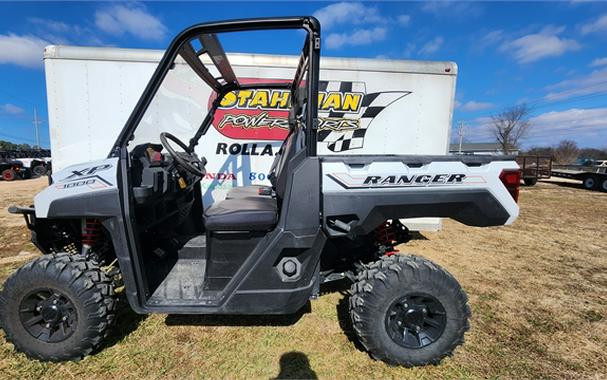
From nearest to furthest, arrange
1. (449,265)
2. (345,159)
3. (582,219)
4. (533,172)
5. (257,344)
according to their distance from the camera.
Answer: (345,159) < (257,344) < (449,265) < (582,219) < (533,172)

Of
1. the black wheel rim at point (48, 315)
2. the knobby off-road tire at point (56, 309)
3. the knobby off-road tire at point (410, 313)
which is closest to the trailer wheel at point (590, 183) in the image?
the knobby off-road tire at point (410, 313)

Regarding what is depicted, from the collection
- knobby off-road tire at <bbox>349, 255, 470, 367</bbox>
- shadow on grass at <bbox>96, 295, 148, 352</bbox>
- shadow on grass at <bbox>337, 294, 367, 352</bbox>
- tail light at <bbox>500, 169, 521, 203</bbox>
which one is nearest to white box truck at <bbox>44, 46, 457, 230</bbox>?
shadow on grass at <bbox>96, 295, 148, 352</bbox>

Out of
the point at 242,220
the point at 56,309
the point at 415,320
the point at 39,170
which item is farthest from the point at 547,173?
the point at 39,170

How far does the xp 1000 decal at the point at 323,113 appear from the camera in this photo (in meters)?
4.26

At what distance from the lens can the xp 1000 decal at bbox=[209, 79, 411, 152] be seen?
4.26 metres

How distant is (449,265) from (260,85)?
136 inches

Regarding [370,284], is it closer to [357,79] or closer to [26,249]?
[357,79]

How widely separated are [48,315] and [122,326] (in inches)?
25.4

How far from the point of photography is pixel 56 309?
2203 millimetres

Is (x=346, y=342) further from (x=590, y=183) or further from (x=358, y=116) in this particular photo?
(x=590, y=183)

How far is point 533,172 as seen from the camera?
15.0 meters

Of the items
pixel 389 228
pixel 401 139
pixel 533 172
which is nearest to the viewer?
pixel 389 228

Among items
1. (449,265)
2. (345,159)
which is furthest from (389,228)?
(449,265)

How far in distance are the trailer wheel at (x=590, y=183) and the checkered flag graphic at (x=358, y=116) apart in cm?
1577
